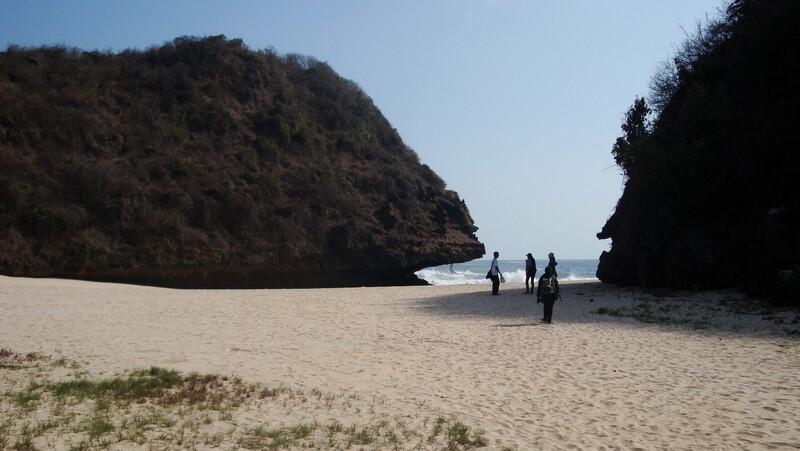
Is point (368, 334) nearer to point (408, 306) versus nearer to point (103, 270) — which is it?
point (408, 306)

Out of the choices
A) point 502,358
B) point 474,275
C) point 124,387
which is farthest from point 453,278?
point 124,387

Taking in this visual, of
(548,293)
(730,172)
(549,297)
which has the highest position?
(730,172)

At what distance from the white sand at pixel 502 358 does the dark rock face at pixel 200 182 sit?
47.9 ft

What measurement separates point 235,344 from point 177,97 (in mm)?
37821

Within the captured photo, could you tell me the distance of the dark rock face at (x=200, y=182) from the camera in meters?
33.5

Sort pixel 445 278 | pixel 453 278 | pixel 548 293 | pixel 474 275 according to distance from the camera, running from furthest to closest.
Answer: pixel 474 275 → pixel 453 278 → pixel 445 278 → pixel 548 293

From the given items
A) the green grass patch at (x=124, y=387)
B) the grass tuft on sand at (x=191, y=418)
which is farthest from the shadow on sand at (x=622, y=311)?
the green grass patch at (x=124, y=387)

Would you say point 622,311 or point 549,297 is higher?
point 549,297

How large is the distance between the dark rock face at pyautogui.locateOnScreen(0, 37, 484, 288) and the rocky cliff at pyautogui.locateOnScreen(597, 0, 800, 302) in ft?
65.1

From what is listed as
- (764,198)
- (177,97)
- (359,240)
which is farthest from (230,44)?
(764,198)

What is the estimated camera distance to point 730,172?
21.9 meters

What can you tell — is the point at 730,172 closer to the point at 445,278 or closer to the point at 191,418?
the point at 191,418

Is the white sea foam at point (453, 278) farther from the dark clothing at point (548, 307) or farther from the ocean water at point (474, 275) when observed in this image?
the dark clothing at point (548, 307)

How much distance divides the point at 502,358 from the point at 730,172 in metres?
15.8
